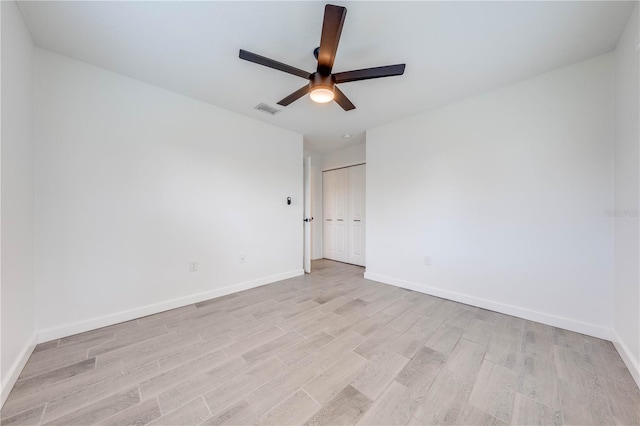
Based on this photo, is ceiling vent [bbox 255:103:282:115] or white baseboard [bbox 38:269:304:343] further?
ceiling vent [bbox 255:103:282:115]

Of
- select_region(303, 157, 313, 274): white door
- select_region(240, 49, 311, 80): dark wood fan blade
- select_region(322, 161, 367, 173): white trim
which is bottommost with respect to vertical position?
select_region(303, 157, 313, 274): white door

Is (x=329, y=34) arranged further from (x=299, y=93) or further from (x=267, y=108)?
(x=267, y=108)

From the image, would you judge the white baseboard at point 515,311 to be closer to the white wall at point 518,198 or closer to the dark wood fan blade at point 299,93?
the white wall at point 518,198

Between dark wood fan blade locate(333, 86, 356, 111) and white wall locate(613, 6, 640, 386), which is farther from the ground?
dark wood fan blade locate(333, 86, 356, 111)

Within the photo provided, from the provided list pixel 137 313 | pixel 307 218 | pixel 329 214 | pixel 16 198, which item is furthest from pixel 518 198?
pixel 16 198

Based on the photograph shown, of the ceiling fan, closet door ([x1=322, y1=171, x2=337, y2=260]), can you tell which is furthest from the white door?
the ceiling fan

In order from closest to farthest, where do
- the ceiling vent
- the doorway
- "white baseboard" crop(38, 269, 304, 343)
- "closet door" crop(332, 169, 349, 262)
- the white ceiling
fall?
the white ceiling
"white baseboard" crop(38, 269, 304, 343)
the ceiling vent
the doorway
"closet door" crop(332, 169, 349, 262)

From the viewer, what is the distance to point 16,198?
1.59 metres

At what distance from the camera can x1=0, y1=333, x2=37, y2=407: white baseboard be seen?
136cm

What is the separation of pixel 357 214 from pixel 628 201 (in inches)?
136

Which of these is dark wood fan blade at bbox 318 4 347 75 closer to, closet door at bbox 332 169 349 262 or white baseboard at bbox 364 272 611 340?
white baseboard at bbox 364 272 611 340

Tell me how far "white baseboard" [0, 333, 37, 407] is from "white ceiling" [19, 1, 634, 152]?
241 centimetres

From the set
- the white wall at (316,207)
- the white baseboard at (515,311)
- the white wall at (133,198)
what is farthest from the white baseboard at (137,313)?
the white baseboard at (515,311)

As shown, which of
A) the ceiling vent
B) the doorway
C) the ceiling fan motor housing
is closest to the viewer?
the ceiling fan motor housing
